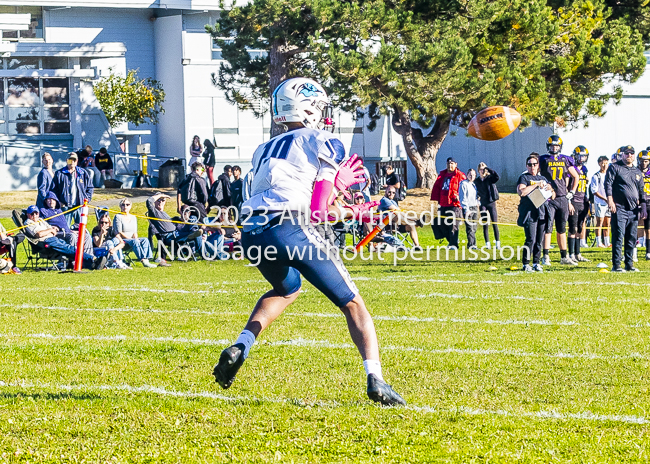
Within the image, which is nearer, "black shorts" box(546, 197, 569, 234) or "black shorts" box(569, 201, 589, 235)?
"black shorts" box(546, 197, 569, 234)

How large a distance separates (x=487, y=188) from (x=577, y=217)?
9.97 feet

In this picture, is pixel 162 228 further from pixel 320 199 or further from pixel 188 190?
pixel 320 199

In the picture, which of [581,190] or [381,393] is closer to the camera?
[381,393]

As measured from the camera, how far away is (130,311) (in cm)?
942

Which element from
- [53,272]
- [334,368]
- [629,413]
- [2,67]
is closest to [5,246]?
[53,272]

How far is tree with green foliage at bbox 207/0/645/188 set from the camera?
953 inches

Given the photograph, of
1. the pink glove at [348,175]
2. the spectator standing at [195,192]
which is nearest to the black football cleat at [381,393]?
the pink glove at [348,175]

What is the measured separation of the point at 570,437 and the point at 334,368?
7.18 ft

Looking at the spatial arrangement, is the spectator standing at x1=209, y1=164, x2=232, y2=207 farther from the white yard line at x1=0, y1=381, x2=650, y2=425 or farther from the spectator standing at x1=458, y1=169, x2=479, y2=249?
→ the white yard line at x1=0, y1=381, x2=650, y2=425

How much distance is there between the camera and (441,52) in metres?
24.0

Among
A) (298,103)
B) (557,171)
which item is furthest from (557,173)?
(298,103)

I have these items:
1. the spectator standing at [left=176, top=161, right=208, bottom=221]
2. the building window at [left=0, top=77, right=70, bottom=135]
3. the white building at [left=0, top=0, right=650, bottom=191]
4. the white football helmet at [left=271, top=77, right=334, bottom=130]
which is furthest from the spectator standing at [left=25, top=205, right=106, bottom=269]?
the building window at [left=0, top=77, right=70, bottom=135]

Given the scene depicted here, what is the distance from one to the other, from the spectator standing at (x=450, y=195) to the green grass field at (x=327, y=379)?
24.5 ft

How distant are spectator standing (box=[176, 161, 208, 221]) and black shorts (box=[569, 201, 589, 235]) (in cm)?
676
